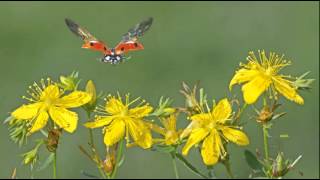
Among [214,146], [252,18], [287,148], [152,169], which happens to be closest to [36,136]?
[152,169]

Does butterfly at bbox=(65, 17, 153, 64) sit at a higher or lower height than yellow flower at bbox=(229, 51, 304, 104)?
higher

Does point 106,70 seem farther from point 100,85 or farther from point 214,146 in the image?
point 214,146

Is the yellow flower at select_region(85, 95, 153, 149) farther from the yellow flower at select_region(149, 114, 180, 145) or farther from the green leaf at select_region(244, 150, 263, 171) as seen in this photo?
the green leaf at select_region(244, 150, 263, 171)

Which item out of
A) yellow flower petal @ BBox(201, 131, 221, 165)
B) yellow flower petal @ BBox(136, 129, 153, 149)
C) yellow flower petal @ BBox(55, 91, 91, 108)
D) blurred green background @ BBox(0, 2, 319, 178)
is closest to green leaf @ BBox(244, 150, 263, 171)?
yellow flower petal @ BBox(201, 131, 221, 165)

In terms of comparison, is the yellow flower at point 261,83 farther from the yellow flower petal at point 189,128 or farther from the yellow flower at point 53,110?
the yellow flower at point 53,110

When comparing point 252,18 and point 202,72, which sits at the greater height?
point 252,18

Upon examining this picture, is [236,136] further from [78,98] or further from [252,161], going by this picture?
[78,98]
